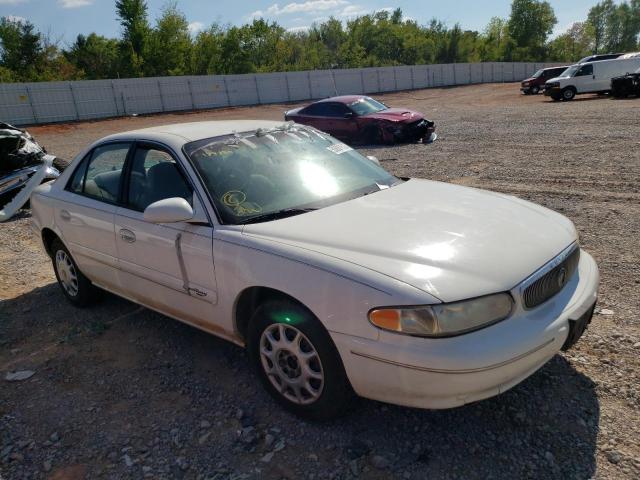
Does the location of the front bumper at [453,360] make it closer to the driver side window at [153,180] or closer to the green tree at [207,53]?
the driver side window at [153,180]

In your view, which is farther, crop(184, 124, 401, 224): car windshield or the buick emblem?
crop(184, 124, 401, 224): car windshield

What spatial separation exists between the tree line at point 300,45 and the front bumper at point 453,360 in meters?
53.5

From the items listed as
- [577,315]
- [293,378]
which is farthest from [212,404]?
[577,315]

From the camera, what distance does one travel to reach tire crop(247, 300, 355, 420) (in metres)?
2.62

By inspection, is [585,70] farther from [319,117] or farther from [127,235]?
[127,235]

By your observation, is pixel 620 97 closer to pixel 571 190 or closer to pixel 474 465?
pixel 571 190

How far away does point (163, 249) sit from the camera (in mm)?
3383

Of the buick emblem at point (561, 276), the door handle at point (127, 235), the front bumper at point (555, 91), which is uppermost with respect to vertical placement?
the door handle at point (127, 235)

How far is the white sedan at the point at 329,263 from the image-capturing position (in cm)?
234

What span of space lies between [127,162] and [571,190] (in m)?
6.14

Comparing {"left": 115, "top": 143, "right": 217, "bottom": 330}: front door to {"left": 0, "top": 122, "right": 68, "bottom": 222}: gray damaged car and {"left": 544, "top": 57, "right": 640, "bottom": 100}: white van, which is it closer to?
{"left": 0, "top": 122, "right": 68, "bottom": 222}: gray damaged car

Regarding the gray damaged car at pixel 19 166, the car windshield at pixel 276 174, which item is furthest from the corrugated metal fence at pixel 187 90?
the car windshield at pixel 276 174

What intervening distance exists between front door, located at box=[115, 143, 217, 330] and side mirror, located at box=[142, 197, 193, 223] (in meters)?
0.12

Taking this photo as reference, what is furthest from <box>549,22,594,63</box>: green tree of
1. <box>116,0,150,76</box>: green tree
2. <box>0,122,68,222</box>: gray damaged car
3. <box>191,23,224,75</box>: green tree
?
<box>0,122,68,222</box>: gray damaged car
